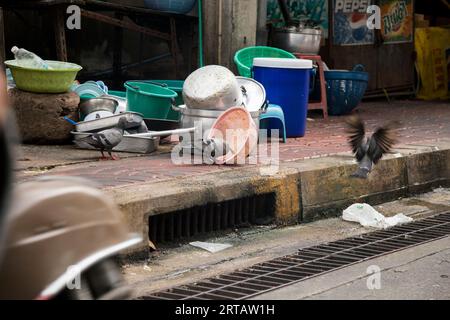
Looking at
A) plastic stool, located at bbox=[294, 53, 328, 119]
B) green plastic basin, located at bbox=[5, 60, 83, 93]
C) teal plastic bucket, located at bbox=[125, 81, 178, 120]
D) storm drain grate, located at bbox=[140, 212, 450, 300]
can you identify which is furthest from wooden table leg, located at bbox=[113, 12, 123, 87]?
storm drain grate, located at bbox=[140, 212, 450, 300]

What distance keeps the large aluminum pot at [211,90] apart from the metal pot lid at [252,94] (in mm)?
565

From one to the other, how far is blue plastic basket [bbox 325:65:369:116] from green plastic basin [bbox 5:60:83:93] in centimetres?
479

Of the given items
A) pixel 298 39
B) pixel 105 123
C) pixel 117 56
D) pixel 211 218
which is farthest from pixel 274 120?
pixel 117 56

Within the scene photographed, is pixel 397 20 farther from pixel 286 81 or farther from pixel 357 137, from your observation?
pixel 357 137

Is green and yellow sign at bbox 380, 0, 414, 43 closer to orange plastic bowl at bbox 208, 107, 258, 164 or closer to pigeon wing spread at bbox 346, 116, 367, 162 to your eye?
pigeon wing spread at bbox 346, 116, 367, 162

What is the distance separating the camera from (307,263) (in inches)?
227

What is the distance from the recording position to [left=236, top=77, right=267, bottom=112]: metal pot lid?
8.40 metres

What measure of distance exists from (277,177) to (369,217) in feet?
3.07

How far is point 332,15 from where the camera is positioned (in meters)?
13.0

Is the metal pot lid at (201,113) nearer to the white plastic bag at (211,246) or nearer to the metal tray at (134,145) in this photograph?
the metal tray at (134,145)

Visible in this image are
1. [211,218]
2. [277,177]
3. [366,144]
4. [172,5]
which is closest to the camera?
[211,218]

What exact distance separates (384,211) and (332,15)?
6.01 meters
